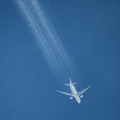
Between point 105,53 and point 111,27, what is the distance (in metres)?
7.50

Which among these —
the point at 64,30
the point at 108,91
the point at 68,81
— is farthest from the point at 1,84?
the point at 108,91

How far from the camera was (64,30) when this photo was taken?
36688 millimetres

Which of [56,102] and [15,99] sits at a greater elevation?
[15,99]

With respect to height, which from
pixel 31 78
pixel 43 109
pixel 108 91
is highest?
pixel 31 78

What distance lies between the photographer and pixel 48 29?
32.6 metres

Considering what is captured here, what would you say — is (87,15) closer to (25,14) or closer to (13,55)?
(25,14)

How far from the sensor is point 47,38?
32.4 m

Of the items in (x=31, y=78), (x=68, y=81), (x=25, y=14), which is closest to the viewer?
(x=25, y=14)

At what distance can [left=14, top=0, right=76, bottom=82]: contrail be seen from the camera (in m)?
29.8

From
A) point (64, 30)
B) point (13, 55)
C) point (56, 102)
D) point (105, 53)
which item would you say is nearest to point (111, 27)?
point (105, 53)

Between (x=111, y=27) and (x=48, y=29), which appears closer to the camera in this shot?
(x=48, y=29)

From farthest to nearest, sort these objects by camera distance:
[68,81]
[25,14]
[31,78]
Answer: [31,78]
[68,81]
[25,14]

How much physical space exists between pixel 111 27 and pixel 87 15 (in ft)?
24.9

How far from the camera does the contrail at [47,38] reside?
97.8 ft
